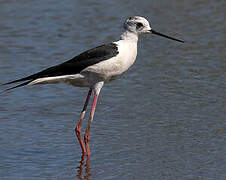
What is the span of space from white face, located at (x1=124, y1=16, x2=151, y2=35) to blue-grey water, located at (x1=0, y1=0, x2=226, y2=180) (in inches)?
50.2

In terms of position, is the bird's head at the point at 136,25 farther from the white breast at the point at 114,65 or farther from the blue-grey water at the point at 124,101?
the blue-grey water at the point at 124,101

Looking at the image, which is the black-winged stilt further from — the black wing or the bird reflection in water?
the bird reflection in water

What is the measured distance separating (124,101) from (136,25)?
1.79 metres

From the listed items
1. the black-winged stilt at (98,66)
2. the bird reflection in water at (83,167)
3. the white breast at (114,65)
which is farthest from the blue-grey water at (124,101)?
the white breast at (114,65)

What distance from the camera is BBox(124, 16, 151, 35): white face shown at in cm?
693

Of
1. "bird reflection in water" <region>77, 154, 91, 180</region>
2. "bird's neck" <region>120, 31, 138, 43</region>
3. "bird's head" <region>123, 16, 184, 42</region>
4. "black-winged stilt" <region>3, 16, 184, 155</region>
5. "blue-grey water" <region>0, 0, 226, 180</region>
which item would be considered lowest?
"bird reflection in water" <region>77, 154, 91, 180</region>

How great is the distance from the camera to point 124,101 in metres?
8.48

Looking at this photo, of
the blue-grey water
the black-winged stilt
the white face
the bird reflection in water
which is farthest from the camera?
the white face

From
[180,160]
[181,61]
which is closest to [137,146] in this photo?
[180,160]

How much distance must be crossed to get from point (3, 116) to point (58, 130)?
A: 903 mm

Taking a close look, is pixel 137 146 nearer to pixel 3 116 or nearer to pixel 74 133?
pixel 74 133

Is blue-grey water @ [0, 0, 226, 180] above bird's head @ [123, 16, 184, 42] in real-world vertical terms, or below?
below

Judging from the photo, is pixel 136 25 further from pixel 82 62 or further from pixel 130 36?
pixel 82 62

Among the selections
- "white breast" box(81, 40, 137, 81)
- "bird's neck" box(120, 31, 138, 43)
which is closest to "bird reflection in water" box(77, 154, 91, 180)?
"white breast" box(81, 40, 137, 81)
